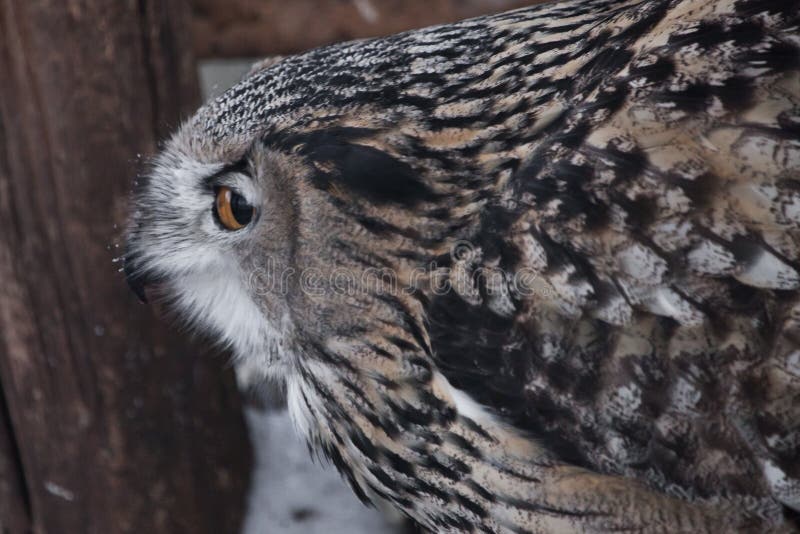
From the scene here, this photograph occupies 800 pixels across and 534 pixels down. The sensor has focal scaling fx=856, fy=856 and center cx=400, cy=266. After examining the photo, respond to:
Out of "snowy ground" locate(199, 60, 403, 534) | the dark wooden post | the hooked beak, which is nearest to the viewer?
the hooked beak

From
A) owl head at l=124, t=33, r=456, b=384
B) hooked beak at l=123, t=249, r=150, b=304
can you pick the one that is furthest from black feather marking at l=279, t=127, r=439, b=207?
hooked beak at l=123, t=249, r=150, b=304

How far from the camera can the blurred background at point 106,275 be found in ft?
6.25

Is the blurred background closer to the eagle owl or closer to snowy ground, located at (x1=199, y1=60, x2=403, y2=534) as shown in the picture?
snowy ground, located at (x1=199, y1=60, x2=403, y2=534)

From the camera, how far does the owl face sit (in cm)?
135

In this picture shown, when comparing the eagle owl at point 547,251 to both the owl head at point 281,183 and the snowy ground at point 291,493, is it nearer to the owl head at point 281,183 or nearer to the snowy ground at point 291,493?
the owl head at point 281,183

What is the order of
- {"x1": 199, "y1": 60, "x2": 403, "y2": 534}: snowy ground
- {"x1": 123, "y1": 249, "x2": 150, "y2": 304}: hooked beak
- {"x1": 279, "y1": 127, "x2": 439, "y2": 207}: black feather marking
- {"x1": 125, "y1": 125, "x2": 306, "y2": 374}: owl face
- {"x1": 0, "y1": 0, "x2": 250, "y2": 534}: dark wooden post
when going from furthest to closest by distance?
1. {"x1": 199, "y1": 60, "x2": 403, "y2": 534}: snowy ground
2. {"x1": 0, "y1": 0, "x2": 250, "y2": 534}: dark wooden post
3. {"x1": 123, "y1": 249, "x2": 150, "y2": 304}: hooked beak
4. {"x1": 125, "y1": 125, "x2": 306, "y2": 374}: owl face
5. {"x1": 279, "y1": 127, "x2": 439, "y2": 207}: black feather marking

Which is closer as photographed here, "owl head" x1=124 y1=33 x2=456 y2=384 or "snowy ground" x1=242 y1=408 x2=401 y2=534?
"owl head" x1=124 y1=33 x2=456 y2=384

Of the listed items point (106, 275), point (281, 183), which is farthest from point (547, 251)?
point (106, 275)

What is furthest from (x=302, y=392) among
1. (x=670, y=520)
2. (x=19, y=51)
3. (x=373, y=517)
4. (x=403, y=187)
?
(x=373, y=517)

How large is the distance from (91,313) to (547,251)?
1.36m

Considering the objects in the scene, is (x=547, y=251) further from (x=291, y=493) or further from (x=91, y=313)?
(x=291, y=493)

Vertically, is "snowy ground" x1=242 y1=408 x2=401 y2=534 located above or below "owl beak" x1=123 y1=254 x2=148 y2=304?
below

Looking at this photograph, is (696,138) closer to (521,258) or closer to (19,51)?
(521,258)

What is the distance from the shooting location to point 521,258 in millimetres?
1142
